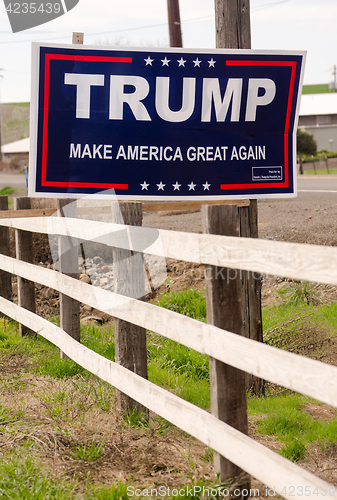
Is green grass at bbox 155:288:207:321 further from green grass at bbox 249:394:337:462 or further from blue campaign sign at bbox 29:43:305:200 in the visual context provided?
blue campaign sign at bbox 29:43:305:200

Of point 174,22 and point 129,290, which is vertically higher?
point 174,22

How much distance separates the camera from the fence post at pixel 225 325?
104 inches

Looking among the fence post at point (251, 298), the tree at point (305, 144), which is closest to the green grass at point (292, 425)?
the fence post at point (251, 298)

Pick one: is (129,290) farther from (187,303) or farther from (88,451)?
(187,303)

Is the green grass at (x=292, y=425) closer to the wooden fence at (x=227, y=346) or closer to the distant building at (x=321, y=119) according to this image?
the wooden fence at (x=227, y=346)

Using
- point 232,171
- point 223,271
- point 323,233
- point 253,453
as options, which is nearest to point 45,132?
point 232,171

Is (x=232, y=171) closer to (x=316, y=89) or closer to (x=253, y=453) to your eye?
(x=253, y=453)

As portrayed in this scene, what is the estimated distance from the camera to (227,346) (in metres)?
2.44

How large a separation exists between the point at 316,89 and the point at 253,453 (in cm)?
10350

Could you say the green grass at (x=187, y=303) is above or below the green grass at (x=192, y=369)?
above

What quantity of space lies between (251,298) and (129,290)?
4.68 ft

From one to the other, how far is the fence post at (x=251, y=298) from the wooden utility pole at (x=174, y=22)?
49.8 ft

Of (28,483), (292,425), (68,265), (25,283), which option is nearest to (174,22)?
(25,283)

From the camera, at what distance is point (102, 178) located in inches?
163
